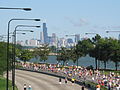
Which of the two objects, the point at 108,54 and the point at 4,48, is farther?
the point at 108,54

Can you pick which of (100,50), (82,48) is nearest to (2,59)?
(100,50)

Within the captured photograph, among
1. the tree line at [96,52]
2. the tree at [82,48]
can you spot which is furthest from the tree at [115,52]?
the tree at [82,48]

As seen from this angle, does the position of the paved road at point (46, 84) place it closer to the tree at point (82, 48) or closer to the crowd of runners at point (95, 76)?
the crowd of runners at point (95, 76)

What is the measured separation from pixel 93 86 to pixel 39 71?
39375 millimetres

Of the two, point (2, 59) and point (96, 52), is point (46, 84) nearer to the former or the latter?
point (2, 59)

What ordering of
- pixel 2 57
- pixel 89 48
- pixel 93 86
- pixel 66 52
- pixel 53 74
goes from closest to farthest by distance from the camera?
pixel 93 86 < pixel 2 57 < pixel 53 74 < pixel 89 48 < pixel 66 52

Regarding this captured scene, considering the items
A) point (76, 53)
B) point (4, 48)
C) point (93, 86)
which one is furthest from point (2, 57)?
point (76, 53)

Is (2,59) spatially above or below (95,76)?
above

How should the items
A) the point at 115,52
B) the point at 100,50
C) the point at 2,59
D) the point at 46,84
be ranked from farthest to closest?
the point at 100,50, the point at 115,52, the point at 46,84, the point at 2,59

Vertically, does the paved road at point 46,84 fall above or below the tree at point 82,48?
below

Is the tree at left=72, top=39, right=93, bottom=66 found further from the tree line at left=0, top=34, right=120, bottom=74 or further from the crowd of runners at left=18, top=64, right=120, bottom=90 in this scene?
the crowd of runners at left=18, top=64, right=120, bottom=90

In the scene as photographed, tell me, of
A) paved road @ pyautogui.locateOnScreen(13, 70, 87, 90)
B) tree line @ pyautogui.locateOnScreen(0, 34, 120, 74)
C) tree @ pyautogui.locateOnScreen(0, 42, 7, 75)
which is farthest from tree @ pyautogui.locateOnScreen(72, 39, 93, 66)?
tree @ pyautogui.locateOnScreen(0, 42, 7, 75)

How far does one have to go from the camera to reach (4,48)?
63.8 metres

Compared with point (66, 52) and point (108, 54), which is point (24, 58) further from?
point (108, 54)
